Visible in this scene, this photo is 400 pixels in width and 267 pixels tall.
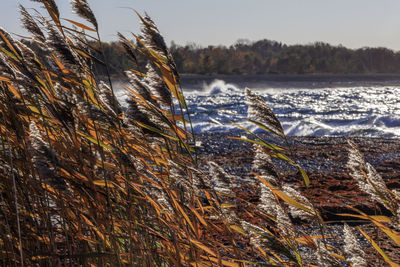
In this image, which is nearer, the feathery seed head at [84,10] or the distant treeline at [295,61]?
the feathery seed head at [84,10]

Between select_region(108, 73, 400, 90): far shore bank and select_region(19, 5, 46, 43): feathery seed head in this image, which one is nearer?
select_region(19, 5, 46, 43): feathery seed head

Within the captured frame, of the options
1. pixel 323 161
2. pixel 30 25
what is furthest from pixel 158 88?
pixel 323 161

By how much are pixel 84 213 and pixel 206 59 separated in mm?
55641

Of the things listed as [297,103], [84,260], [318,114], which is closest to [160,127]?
[84,260]

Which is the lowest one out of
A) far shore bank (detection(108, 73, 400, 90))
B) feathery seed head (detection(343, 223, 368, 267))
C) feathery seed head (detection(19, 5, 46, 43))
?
far shore bank (detection(108, 73, 400, 90))

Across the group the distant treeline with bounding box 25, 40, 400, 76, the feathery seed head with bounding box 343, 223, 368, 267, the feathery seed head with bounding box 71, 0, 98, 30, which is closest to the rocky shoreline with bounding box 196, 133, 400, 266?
the feathery seed head with bounding box 343, 223, 368, 267

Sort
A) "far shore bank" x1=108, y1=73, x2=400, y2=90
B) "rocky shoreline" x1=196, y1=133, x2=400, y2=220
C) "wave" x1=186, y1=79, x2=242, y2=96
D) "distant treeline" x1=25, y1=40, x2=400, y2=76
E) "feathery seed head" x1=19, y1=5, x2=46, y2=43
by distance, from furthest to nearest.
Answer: "distant treeline" x1=25, y1=40, x2=400, y2=76 < "far shore bank" x1=108, y1=73, x2=400, y2=90 < "wave" x1=186, y1=79, x2=242, y2=96 < "rocky shoreline" x1=196, y1=133, x2=400, y2=220 < "feathery seed head" x1=19, y1=5, x2=46, y2=43

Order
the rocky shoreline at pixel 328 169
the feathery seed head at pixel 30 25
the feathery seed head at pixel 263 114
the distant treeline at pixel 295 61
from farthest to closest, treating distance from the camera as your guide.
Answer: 1. the distant treeline at pixel 295 61
2. the rocky shoreline at pixel 328 169
3. the feathery seed head at pixel 30 25
4. the feathery seed head at pixel 263 114

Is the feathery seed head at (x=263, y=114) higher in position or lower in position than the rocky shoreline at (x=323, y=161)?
higher

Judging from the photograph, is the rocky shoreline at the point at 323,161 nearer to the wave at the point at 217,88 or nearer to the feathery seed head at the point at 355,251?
the feathery seed head at the point at 355,251

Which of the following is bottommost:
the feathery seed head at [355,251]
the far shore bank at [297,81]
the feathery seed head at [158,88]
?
the far shore bank at [297,81]

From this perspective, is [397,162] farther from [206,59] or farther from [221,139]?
[206,59]

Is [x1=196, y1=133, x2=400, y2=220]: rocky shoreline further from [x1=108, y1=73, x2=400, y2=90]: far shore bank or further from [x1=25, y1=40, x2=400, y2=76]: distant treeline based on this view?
[x1=25, y1=40, x2=400, y2=76]: distant treeline

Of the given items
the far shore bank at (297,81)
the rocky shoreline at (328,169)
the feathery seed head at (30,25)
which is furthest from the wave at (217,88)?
the feathery seed head at (30,25)
